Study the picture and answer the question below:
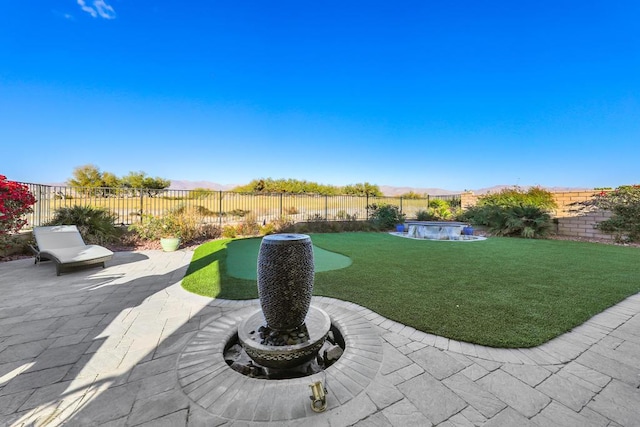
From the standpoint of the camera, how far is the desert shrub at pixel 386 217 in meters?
13.5

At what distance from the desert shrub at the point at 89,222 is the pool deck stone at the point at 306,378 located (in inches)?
219

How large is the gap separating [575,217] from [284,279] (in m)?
14.2

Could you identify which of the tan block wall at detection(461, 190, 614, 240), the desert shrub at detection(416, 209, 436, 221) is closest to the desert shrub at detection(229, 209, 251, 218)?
the desert shrub at detection(416, 209, 436, 221)

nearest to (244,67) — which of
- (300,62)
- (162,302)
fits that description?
(300,62)

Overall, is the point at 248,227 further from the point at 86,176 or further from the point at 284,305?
the point at 86,176

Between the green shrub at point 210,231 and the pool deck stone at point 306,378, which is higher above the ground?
the green shrub at point 210,231

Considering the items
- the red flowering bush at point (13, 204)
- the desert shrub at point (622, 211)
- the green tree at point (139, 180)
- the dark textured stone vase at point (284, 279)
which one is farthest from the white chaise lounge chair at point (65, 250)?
the green tree at point (139, 180)

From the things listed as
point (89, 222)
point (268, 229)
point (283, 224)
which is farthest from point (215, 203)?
point (89, 222)

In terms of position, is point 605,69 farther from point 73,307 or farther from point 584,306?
point 73,307

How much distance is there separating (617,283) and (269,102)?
51.8ft

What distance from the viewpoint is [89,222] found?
25.5 ft

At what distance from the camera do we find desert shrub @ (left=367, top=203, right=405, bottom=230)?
13.5 meters

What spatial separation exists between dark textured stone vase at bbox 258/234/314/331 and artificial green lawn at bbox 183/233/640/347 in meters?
1.46

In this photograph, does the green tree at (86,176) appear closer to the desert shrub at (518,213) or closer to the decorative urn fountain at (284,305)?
the decorative urn fountain at (284,305)
